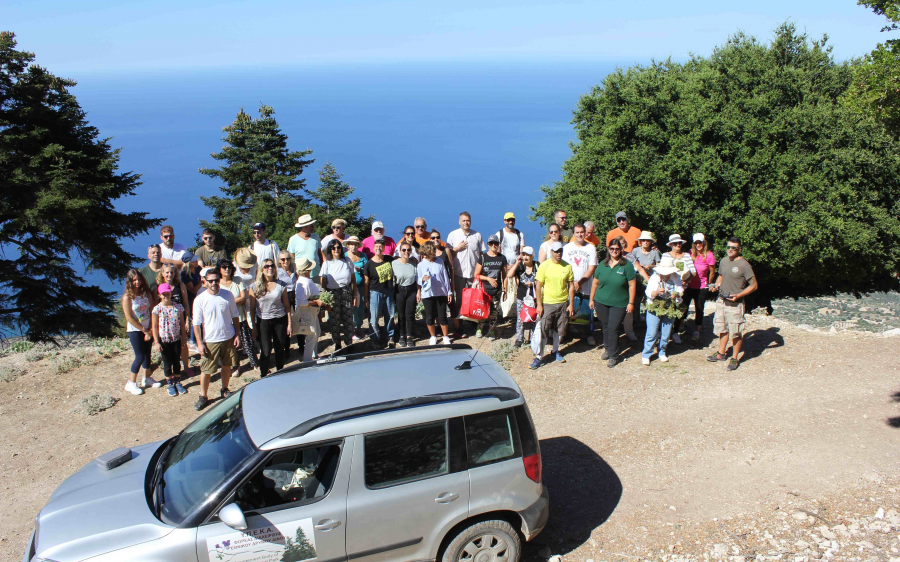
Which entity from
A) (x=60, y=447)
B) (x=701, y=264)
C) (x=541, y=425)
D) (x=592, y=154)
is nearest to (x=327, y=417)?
(x=541, y=425)

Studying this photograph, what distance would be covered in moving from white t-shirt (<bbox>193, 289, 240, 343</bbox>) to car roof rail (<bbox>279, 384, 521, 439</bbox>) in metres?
4.34

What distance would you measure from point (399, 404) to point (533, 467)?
4.14 feet

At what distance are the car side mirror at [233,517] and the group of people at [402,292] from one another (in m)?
4.58

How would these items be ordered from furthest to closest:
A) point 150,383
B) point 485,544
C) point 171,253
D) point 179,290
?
point 171,253 → point 150,383 → point 179,290 → point 485,544

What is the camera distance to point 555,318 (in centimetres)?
954

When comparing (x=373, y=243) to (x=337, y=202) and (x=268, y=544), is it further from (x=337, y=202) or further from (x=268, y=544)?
(x=337, y=202)

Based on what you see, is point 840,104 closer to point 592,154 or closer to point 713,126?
point 713,126

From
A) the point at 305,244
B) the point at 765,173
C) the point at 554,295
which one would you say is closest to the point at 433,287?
the point at 554,295

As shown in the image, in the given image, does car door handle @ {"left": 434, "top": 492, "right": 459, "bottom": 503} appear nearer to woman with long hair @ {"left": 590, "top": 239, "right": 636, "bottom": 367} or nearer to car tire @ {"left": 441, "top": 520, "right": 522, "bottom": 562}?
car tire @ {"left": 441, "top": 520, "right": 522, "bottom": 562}

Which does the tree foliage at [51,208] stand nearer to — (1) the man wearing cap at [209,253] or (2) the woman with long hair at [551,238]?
(1) the man wearing cap at [209,253]

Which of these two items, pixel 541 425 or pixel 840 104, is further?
pixel 840 104

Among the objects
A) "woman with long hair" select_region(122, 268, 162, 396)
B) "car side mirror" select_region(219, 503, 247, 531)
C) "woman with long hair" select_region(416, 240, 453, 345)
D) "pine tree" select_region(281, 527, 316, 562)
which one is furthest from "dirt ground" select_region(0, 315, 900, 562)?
"car side mirror" select_region(219, 503, 247, 531)

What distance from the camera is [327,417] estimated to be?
14.4ft

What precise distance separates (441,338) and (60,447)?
19.2 feet
